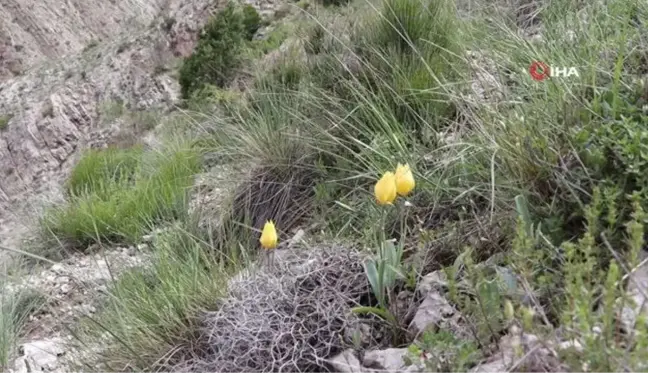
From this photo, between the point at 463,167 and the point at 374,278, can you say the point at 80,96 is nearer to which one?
the point at 463,167

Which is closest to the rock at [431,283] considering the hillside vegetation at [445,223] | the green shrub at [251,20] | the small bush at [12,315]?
the hillside vegetation at [445,223]

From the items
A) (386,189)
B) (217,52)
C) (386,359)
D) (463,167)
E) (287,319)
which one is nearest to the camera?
(386,359)

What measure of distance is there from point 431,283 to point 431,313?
147 millimetres

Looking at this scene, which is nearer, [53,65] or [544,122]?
[544,122]

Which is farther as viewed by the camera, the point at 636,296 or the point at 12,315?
the point at 12,315

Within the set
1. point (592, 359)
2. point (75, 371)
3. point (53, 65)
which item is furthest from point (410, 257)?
point (53, 65)

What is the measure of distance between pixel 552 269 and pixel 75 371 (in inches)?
62.7

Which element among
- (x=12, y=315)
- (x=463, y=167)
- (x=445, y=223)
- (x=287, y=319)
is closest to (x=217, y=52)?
(x=12, y=315)

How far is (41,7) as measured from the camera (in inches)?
1044

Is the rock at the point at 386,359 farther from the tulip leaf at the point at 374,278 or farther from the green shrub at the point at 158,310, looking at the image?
the green shrub at the point at 158,310

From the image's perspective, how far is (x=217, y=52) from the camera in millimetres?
10562

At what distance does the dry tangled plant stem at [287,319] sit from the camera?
6.32 feet

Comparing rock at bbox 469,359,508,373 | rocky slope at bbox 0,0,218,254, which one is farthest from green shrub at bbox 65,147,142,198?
rocky slope at bbox 0,0,218,254

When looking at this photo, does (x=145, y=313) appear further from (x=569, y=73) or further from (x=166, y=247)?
(x=569, y=73)
